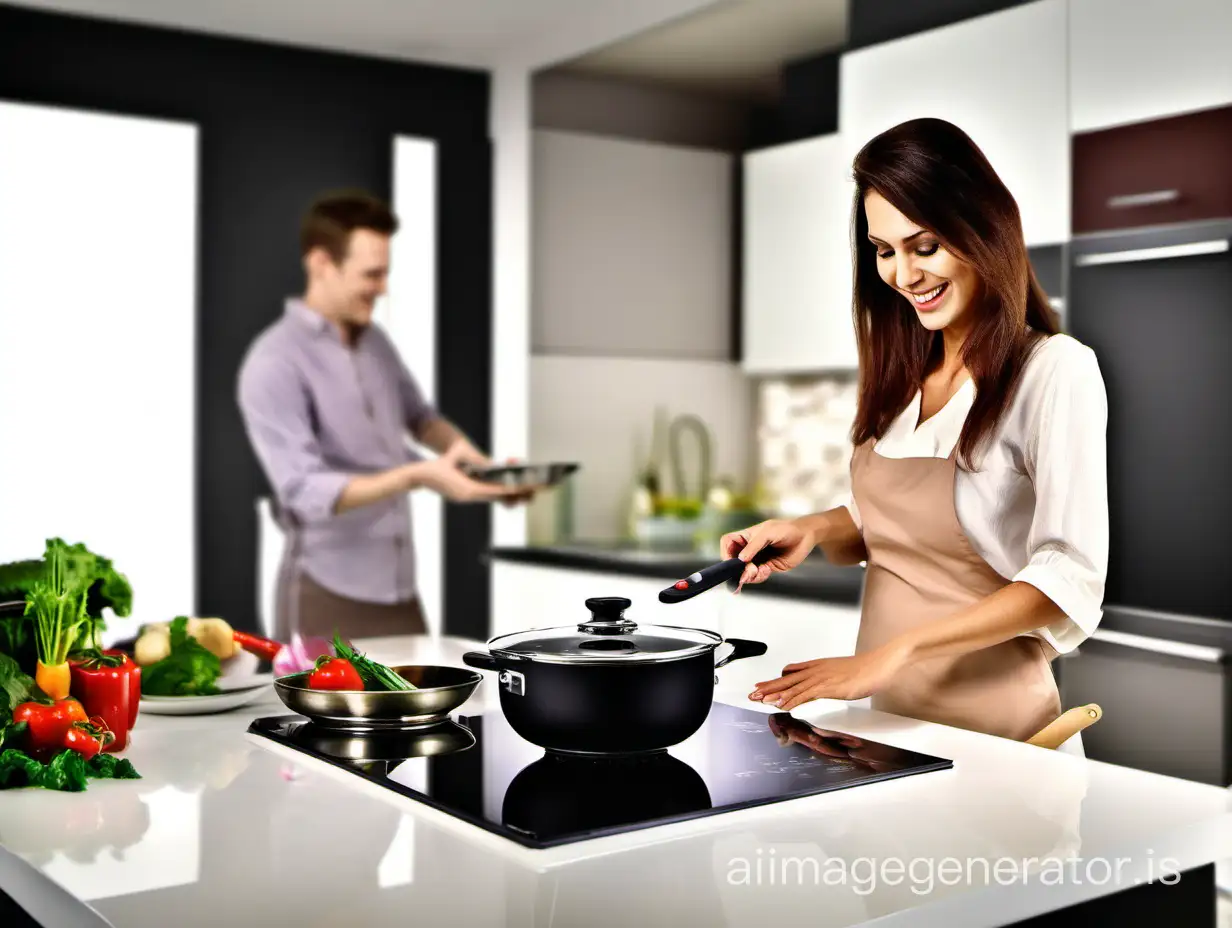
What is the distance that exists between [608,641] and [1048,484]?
64 cm

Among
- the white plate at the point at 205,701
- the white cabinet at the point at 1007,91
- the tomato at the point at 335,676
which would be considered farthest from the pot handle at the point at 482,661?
the white cabinet at the point at 1007,91

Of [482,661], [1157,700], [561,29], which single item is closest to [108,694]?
[482,661]

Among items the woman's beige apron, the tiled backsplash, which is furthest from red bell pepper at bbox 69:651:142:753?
the tiled backsplash

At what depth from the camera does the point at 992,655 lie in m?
1.81

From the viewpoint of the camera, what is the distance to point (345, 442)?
13.2 feet

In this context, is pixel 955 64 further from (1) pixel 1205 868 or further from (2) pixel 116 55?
(2) pixel 116 55

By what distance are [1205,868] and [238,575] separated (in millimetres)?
3662

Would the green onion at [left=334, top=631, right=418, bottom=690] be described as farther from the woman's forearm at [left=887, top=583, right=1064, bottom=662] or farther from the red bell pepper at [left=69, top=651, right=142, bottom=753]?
the woman's forearm at [left=887, top=583, right=1064, bottom=662]

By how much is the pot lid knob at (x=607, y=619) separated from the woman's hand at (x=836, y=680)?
25 cm

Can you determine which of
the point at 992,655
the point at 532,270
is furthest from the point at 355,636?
the point at 992,655

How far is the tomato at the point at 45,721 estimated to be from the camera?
1.39 metres

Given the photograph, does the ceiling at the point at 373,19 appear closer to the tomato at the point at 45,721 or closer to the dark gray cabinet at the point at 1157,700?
the dark gray cabinet at the point at 1157,700

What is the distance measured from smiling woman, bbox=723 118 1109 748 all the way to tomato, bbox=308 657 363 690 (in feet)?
1.54

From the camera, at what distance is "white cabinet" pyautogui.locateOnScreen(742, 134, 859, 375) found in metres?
3.88
